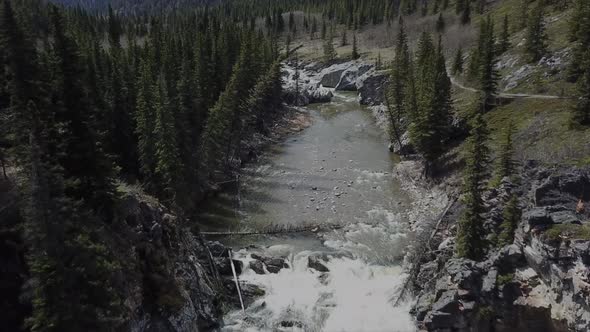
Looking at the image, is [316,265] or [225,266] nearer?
[225,266]

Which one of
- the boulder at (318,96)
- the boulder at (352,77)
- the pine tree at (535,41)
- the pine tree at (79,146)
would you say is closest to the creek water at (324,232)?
the pine tree at (79,146)

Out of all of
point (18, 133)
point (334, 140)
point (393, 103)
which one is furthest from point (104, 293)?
point (393, 103)

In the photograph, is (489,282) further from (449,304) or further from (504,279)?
(449,304)

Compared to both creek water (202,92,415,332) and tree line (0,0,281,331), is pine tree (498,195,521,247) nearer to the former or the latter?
creek water (202,92,415,332)

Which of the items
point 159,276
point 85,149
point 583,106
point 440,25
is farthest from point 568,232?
point 440,25

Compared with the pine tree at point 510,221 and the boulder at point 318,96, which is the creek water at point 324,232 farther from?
the boulder at point 318,96

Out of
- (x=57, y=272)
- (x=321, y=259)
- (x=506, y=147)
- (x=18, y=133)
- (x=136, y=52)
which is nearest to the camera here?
(x=57, y=272)

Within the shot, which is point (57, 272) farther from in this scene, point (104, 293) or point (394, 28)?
point (394, 28)
